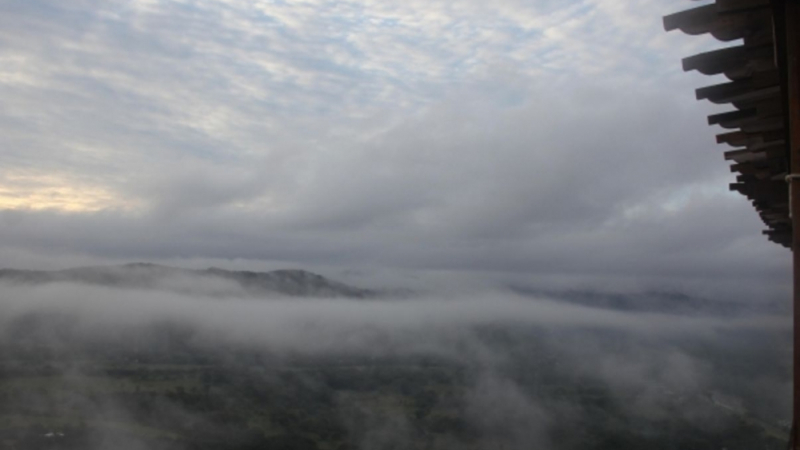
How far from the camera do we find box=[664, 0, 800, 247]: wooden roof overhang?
477 cm

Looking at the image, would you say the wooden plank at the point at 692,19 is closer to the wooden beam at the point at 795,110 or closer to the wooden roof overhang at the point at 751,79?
the wooden roof overhang at the point at 751,79

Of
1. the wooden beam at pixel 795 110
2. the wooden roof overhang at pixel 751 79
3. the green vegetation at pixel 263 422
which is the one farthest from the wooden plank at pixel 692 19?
the green vegetation at pixel 263 422

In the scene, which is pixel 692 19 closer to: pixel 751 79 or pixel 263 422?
pixel 751 79

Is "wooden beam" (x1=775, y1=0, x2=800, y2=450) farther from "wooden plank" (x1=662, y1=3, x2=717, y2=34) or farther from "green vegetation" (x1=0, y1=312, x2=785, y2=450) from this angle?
"green vegetation" (x1=0, y1=312, x2=785, y2=450)

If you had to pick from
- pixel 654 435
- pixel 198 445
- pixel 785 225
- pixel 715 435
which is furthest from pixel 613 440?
pixel 785 225

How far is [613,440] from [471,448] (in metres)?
37.8

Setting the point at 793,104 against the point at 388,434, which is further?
the point at 388,434

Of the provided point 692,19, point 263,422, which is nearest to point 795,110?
point 692,19

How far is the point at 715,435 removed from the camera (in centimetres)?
17550

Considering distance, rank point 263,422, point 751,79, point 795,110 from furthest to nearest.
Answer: point 263,422
point 751,79
point 795,110

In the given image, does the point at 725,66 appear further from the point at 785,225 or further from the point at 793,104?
the point at 785,225

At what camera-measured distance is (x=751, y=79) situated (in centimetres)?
592

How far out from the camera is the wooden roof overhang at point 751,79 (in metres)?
4.77

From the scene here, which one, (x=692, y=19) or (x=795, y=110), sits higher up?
(x=692, y=19)
